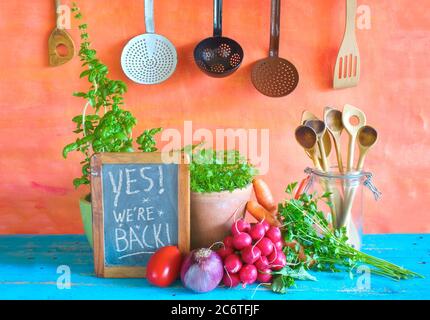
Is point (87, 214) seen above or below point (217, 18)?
below

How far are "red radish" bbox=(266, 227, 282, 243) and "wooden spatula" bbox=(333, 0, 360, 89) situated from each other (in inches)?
19.6

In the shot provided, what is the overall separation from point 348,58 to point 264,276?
658 mm

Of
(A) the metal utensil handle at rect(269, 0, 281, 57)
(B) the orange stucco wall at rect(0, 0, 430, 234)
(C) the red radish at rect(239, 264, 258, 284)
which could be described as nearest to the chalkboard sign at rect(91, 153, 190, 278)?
(C) the red radish at rect(239, 264, 258, 284)

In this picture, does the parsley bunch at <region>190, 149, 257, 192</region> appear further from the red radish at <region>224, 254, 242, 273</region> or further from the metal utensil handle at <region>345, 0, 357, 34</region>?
the metal utensil handle at <region>345, 0, 357, 34</region>

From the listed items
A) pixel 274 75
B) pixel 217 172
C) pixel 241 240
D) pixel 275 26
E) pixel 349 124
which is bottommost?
pixel 241 240

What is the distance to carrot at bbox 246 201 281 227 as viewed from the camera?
114cm

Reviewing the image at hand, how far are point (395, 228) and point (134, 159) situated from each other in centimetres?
84

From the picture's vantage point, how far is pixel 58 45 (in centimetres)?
131

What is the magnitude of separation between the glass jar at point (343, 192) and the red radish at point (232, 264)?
0.28 metres

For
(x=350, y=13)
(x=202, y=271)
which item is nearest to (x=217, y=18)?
(x=350, y=13)

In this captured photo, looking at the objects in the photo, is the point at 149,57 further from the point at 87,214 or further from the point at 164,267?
the point at 164,267

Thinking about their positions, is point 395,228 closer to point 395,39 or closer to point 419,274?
point 419,274

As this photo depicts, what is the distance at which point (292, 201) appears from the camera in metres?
1.09

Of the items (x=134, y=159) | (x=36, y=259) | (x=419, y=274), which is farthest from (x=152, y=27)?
(x=419, y=274)
